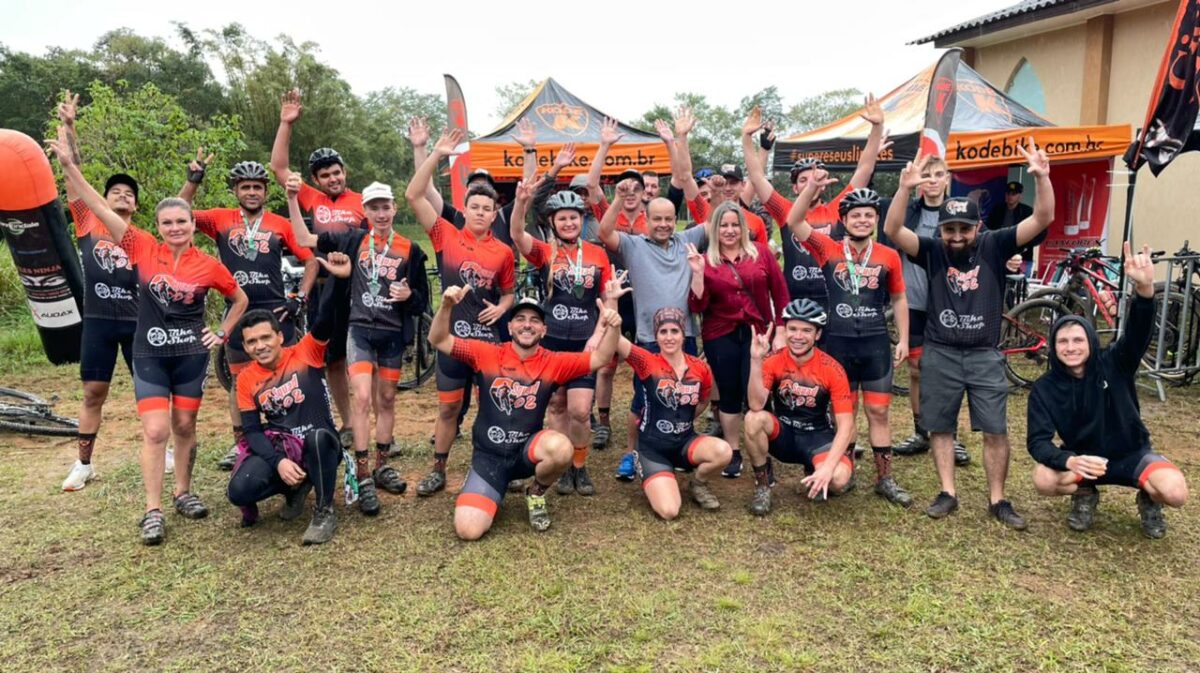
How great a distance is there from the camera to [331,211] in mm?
6055

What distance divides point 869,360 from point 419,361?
4968mm

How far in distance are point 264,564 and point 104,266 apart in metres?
2.49

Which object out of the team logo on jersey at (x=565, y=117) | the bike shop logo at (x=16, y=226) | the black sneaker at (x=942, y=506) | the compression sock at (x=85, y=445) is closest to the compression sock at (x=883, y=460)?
the black sneaker at (x=942, y=506)

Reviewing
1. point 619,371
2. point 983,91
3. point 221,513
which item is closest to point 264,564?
point 221,513

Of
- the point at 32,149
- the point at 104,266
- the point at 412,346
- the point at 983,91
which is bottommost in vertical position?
the point at 412,346

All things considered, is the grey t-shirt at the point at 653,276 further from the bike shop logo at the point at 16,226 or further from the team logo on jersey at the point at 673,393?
the bike shop logo at the point at 16,226

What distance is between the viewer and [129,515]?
16.1ft

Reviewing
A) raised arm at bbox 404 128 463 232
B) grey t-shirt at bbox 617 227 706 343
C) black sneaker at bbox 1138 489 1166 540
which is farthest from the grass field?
→ raised arm at bbox 404 128 463 232

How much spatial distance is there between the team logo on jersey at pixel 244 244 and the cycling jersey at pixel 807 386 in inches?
150

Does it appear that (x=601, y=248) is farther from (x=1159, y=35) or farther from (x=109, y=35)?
(x=109, y=35)

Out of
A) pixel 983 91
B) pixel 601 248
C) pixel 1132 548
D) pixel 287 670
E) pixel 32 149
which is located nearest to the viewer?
pixel 287 670

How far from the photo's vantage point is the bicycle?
6.59m

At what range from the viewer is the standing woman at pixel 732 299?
16.9 ft

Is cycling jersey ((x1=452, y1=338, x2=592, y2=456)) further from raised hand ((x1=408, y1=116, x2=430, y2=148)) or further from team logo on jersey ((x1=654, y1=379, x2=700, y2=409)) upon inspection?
raised hand ((x1=408, y1=116, x2=430, y2=148))
